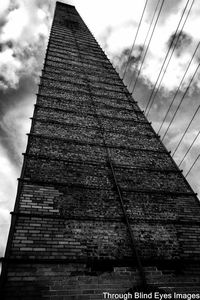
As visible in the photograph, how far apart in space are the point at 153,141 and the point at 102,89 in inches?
146

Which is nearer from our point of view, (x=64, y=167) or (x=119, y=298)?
(x=119, y=298)

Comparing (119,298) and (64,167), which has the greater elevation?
(64,167)

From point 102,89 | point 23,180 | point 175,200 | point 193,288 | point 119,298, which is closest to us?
point 119,298

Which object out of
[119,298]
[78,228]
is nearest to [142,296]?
[119,298]

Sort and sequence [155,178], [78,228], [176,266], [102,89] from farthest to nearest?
[102,89], [155,178], [78,228], [176,266]

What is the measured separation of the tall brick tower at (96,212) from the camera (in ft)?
11.7

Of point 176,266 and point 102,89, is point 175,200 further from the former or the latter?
point 102,89

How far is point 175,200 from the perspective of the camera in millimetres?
5375

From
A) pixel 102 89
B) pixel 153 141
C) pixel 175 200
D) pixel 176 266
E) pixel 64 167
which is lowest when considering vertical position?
pixel 176 266

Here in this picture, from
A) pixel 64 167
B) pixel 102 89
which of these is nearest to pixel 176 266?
pixel 64 167

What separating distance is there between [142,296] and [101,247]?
995 millimetres

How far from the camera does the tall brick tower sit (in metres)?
3.56

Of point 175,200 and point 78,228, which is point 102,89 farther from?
point 78,228

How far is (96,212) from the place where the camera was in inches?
185
